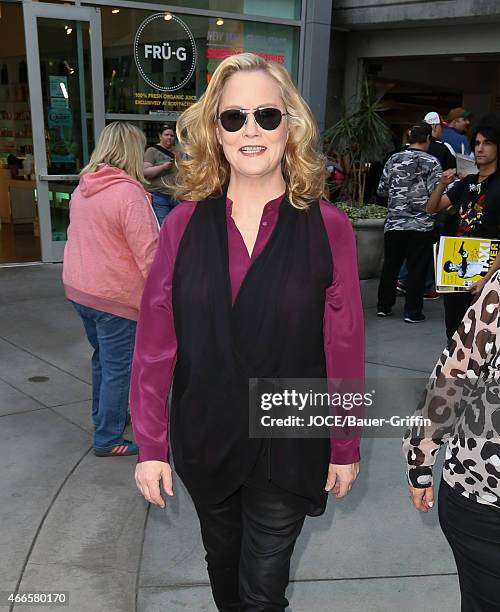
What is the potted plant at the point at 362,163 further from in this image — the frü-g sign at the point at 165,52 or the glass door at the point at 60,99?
the glass door at the point at 60,99

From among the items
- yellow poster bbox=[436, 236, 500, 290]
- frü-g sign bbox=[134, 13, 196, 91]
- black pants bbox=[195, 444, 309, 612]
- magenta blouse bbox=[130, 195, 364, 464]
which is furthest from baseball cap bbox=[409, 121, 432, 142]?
black pants bbox=[195, 444, 309, 612]

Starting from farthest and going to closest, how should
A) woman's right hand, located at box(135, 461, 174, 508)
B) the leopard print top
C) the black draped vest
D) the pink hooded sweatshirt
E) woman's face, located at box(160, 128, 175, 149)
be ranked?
woman's face, located at box(160, 128, 175, 149) < the pink hooded sweatshirt < woman's right hand, located at box(135, 461, 174, 508) < the black draped vest < the leopard print top

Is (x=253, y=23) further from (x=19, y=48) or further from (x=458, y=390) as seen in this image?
(x=458, y=390)

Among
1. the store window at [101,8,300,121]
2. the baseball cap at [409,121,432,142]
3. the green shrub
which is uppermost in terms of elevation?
the store window at [101,8,300,121]

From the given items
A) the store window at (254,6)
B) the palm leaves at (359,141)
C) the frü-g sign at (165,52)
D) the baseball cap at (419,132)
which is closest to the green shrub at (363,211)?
the palm leaves at (359,141)

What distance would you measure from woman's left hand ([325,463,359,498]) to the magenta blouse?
38 millimetres

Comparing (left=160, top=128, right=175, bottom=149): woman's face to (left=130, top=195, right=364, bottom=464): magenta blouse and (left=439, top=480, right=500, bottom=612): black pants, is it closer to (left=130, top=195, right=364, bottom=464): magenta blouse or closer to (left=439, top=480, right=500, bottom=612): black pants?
(left=130, top=195, right=364, bottom=464): magenta blouse

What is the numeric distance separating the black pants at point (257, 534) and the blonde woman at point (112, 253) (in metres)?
1.65

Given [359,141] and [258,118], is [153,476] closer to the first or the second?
[258,118]

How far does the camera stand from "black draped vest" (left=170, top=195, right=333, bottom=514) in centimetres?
180

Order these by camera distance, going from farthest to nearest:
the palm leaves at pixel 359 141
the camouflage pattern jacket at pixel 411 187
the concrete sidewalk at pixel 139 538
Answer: the palm leaves at pixel 359 141, the camouflage pattern jacket at pixel 411 187, the concrete sidewalk at pixel 139 538

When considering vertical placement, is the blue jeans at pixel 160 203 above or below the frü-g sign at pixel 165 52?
below

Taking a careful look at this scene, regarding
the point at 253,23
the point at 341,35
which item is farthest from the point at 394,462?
the point at 341,35

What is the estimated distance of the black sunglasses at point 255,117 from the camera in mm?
1848
